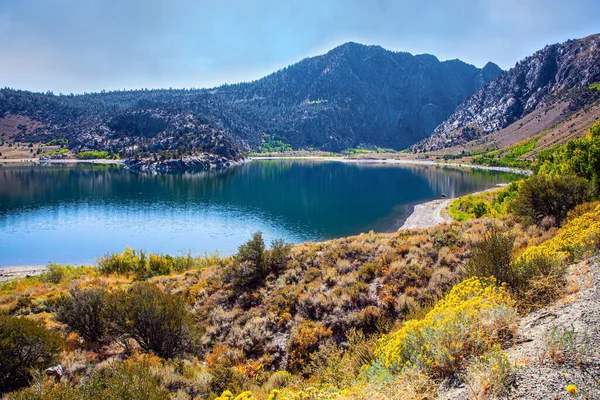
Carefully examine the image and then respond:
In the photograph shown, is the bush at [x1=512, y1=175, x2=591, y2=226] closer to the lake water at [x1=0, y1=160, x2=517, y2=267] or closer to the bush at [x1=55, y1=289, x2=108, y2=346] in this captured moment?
the bush at [x1=55, y1=289, x2=108, y2=346]

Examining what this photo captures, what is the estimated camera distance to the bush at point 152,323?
9688 mm

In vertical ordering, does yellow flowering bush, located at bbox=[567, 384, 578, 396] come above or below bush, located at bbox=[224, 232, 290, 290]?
above

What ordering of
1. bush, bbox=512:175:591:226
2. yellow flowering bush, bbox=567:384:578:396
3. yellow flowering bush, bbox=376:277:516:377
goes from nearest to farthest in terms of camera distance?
yellow flowering bush, bbox=567:384:578:396
yellow flowering bush, bbox=376:277:516:377
bush, bbox=512:175:591:226

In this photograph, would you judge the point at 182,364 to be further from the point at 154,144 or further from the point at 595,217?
the point at 154,144

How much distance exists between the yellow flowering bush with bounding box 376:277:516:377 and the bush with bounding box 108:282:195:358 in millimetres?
6392

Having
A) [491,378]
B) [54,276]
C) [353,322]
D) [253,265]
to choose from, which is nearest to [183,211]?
[54,276]

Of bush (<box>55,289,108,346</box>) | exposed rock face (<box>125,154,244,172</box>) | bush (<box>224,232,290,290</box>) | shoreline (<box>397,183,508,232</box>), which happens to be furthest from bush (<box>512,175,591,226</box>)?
exposed rock face (<box>125,154,244,172</box>)

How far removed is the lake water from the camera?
40.9 m

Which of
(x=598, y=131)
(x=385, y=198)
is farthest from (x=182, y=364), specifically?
(x=385, y=198)

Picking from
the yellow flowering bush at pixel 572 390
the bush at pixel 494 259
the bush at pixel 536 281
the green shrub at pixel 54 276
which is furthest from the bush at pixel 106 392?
the green shrub at pixel 54 276

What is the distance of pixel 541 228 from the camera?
1400 centimetres

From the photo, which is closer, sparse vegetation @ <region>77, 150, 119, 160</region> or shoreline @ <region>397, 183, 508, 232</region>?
shoreline @ <region>397, 183, 508, 232</region>

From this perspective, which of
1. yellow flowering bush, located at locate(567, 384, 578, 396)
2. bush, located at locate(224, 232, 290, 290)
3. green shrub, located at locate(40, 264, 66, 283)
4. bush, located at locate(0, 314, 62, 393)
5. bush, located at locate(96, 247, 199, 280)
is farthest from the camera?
bush, located at locate(96, 247, 199, 280)

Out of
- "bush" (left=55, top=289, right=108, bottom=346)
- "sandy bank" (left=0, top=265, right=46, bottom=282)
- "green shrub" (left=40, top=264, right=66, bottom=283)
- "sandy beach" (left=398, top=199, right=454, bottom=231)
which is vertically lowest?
"sandy bank" (left=0, top=265, right=46, bottom=282)
